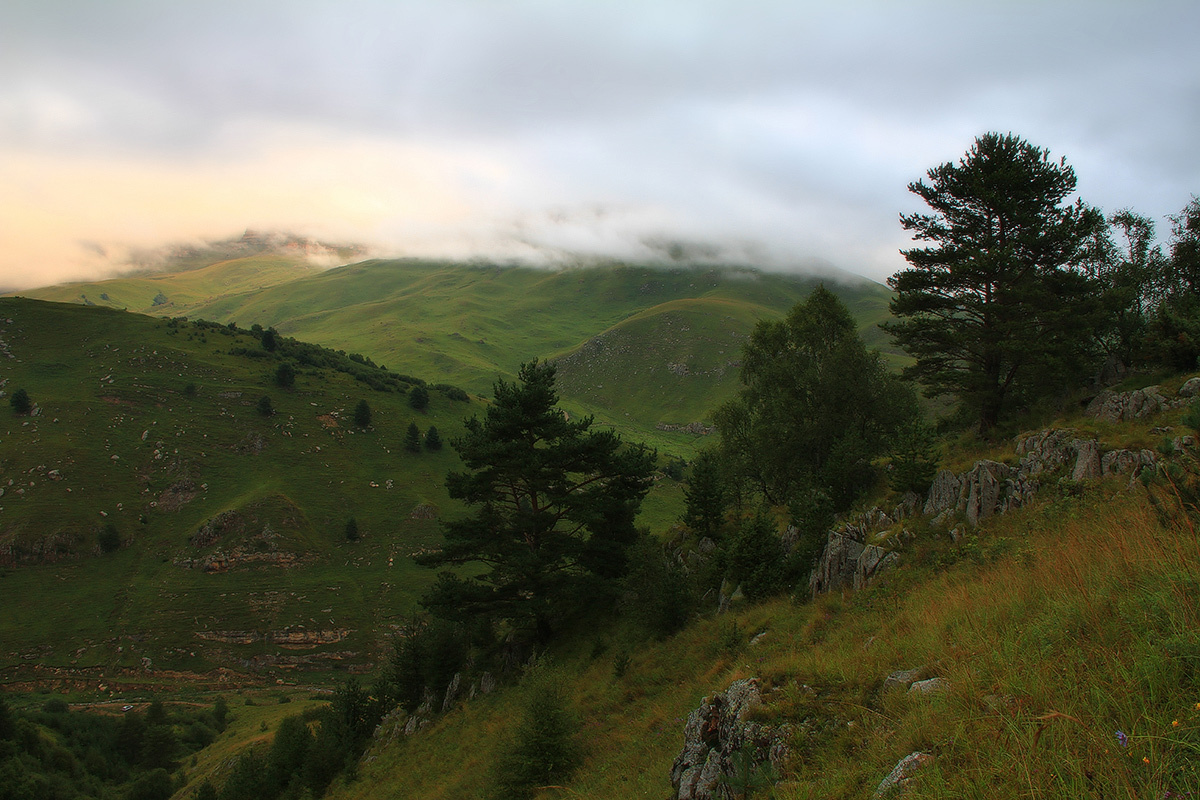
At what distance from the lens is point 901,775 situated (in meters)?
4.66

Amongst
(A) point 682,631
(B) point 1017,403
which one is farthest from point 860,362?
(A) point 682,631

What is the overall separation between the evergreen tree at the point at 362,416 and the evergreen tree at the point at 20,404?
52.5 meters

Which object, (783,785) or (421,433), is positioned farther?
(421,433)

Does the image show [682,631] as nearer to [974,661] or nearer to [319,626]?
[974,661]

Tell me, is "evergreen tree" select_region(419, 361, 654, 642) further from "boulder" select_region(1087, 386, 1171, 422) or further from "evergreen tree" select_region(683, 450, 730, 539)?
"boulder" select_region(1087, 386, 1171, 422)

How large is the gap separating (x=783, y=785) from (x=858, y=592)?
28.7 ft

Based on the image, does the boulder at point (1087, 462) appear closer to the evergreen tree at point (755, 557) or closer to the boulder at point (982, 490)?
the boulder at point (982, 490)

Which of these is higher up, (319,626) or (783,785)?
(783,785)

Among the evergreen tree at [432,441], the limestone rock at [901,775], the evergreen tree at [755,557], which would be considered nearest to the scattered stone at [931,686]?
the limestone rock at [901,775]

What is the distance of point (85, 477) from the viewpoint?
8269 cm

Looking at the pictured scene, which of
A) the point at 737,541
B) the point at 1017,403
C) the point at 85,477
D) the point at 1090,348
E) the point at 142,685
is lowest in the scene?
the point at 142,685

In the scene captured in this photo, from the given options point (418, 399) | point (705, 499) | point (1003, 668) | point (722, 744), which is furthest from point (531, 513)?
point (418, 399)

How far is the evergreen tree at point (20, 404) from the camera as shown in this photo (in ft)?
297

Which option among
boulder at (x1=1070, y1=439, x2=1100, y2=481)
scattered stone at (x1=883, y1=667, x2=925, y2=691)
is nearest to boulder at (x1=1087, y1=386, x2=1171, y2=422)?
boulder at (x1=1070, y1=439, x2=1100, y2=481)
